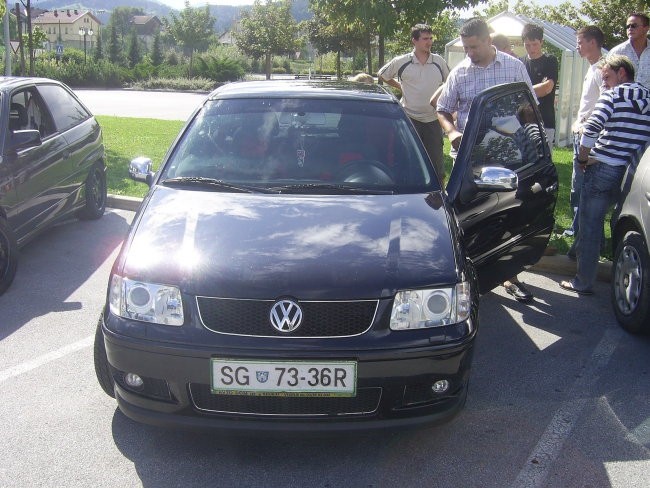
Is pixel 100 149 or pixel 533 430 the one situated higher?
pixel 100 149

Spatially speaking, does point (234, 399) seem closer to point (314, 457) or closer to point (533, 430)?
point (314, 457)

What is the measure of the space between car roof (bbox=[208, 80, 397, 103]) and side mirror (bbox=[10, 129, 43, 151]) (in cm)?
192

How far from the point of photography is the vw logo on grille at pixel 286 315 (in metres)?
3.11

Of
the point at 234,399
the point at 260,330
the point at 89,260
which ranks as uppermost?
the point at 260,330

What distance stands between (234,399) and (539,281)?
151 inches

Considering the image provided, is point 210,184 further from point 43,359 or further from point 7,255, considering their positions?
point 7,255

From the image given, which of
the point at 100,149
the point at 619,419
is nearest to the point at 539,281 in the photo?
the point at 619,419

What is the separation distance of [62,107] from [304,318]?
5391 mm

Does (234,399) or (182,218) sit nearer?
(234,399)

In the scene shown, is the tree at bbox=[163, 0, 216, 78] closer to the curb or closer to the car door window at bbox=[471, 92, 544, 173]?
the curb

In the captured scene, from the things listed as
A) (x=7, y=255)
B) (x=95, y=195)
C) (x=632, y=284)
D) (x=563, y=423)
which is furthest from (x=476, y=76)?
(x=95, y=195)

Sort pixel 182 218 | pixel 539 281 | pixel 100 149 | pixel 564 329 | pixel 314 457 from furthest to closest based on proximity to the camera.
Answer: pixel 100 149, pixel 539 281, pixel 564 329, pixel 182 218, pixel 314 457

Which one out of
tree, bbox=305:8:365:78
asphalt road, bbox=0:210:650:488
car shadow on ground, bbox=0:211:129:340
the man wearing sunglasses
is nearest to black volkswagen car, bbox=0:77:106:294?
car shadow on ground, bbox=0:211:129:340

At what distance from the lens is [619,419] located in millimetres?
3885
